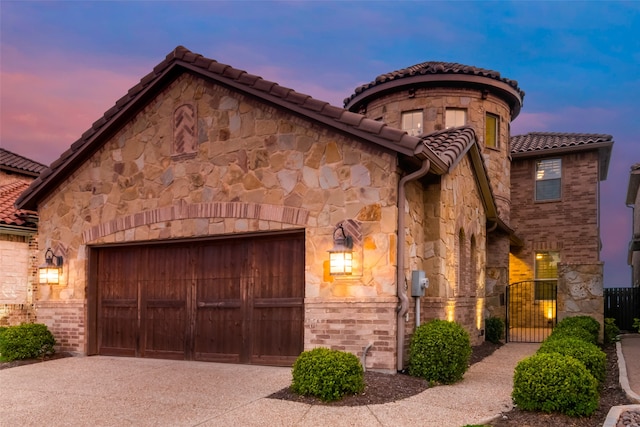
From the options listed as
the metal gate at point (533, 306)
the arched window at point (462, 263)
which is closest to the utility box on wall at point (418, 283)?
the arched window at point (462, 263)

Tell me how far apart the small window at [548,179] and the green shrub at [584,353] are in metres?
13.4

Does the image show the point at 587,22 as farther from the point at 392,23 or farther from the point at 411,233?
the point at 411,233

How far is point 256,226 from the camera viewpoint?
1072 cm

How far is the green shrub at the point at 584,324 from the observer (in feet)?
42.5

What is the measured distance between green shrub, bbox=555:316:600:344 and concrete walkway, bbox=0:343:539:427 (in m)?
3.09

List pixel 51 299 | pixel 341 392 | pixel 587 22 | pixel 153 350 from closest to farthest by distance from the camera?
pixel 341 392 < pixel 153 350 < pixel 51 299 < pixel 587 22

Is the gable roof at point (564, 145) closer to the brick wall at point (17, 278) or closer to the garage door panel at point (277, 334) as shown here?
the garage door panel at point (277, 334)

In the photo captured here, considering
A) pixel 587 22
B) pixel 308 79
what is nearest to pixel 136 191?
pixel 308 79

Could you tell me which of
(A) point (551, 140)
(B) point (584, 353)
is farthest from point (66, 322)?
(A) point (551, 140)

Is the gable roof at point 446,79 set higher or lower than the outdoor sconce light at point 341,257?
higher

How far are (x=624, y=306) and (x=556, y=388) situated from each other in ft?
49.9

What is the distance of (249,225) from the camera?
10797mm

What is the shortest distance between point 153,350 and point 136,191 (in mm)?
3442

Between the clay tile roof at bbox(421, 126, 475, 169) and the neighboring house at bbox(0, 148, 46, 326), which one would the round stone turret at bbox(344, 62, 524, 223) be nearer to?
the clay tile roof at bbox(421, 126, 475, 169)
